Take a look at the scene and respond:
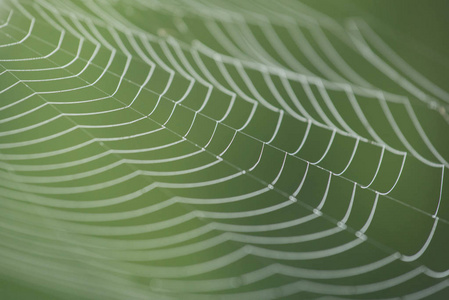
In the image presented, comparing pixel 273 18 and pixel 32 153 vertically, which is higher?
pixel 273 18

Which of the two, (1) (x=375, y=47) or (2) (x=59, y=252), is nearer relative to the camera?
(2) (x=59, y=252)

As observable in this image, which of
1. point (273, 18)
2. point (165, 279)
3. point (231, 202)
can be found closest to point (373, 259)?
point (231, 202)

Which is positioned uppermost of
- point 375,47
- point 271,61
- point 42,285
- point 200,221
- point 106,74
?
point 375,47

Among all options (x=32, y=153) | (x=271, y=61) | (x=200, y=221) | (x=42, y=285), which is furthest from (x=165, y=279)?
(x=271, y=61)

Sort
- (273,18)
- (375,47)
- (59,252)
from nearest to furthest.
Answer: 1. (59,252)
2. (273,18)
3. (375,47)

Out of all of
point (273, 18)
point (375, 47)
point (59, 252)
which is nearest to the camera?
point (59, 252)

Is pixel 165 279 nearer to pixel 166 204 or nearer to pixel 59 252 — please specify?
pixel 166 204

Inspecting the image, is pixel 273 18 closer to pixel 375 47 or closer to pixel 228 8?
pixel 228 8
